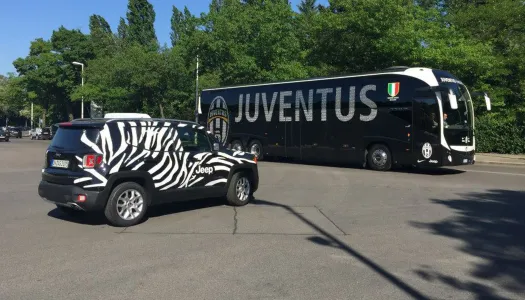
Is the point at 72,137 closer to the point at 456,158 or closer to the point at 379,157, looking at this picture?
the point at 379,157

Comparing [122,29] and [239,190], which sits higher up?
[122,29]

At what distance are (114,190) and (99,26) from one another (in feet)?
200

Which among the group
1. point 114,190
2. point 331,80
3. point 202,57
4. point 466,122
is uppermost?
point 202,57

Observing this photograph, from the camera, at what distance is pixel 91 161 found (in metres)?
7.39

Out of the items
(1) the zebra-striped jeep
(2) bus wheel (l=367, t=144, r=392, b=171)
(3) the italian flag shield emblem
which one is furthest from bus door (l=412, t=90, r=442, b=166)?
(1) the zebra-striped jeep

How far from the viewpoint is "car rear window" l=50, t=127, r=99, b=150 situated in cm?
752

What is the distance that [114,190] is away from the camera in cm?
759

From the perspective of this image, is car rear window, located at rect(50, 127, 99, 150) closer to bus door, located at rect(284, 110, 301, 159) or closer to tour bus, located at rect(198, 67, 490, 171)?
tour bus, located at rect(198, 67, 490, 171)

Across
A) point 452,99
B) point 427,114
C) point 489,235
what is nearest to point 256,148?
point 427,114

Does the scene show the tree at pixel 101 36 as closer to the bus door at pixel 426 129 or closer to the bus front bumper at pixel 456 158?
A: the bus door at pixel 426 129

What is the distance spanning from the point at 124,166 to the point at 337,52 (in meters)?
22.2

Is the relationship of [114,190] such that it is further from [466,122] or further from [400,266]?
[466,122]

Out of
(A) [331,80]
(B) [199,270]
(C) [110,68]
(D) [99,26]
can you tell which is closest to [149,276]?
(B) [199,270]

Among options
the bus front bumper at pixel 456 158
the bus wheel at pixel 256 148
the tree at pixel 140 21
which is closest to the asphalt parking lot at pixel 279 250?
the bus front bumper at pixel 456 158
